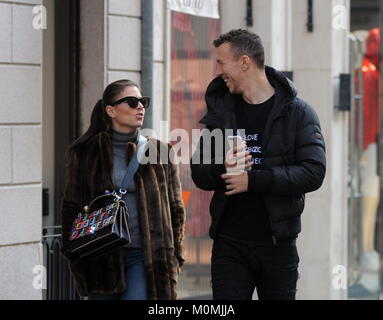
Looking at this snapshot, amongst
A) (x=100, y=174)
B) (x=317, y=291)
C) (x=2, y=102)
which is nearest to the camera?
(x=100, y=174)

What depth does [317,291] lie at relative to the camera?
37.0 ft

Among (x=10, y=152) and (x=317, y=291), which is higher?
(x=10, y=152)

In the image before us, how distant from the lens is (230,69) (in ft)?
19.9

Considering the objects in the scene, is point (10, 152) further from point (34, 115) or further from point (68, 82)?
point (68, 82)

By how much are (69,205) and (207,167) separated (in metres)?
0.98

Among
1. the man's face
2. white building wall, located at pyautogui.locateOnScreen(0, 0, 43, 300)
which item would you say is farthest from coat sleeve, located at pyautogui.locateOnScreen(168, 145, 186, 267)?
white building wall, located at pyautogui.locateOnScreen(0, 0, 43, 300)

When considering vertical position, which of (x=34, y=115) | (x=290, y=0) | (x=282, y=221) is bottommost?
(x=282, y=221)

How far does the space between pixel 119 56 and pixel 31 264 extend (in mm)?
1956

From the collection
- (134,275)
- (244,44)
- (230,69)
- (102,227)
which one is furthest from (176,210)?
(244,44)

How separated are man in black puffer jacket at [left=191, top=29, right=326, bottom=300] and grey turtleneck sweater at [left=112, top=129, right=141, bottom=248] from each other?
55cm

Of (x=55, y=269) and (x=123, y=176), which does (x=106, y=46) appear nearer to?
(x=55, y=269)

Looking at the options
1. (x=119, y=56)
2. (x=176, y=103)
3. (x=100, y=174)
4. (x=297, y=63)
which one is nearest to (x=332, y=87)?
(x=297, y=63)

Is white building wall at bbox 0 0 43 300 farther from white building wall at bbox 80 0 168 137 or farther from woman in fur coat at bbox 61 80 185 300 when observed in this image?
woman in fur coat at bbox 61 80 185 300

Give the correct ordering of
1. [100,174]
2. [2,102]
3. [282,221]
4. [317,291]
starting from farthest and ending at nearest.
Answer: [317,291] < [2,102] < [100,174] < [282,221]
